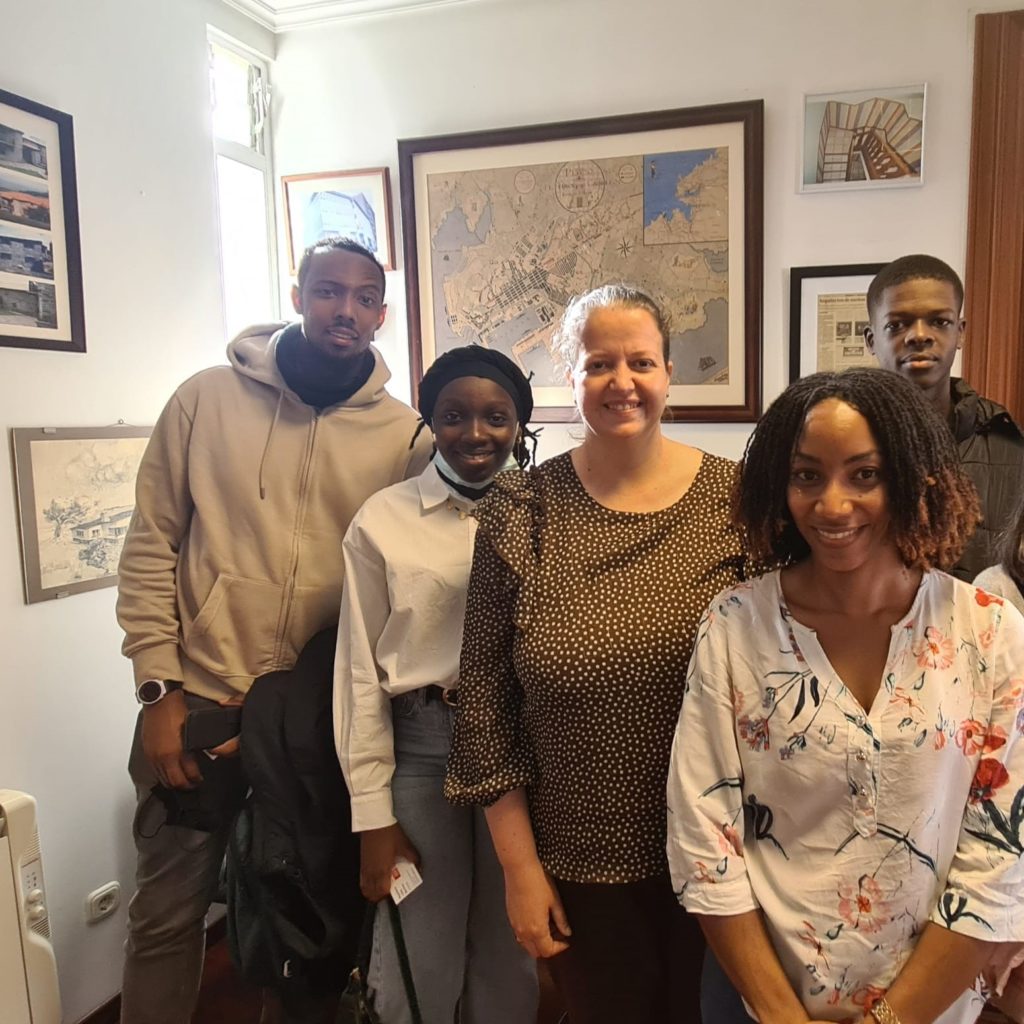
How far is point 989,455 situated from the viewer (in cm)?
150

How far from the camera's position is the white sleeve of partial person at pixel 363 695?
134cm

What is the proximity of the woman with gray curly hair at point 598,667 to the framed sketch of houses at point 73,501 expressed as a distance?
3.40ft

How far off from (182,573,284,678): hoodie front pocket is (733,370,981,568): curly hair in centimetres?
94

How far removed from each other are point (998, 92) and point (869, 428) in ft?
5.09

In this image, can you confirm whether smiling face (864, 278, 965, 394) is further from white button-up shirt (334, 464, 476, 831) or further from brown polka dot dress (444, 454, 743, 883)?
white button-up shirt (334, 464, 476, 831)

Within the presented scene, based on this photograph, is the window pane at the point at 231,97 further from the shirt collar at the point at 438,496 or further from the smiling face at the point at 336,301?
the shirt collar at the point at 438,496

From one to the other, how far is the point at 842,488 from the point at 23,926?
1645mm

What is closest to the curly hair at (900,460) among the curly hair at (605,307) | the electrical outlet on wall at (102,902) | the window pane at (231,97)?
the curly hair at (605,307)

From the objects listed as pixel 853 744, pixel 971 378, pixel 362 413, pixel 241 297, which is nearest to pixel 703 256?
pixel 971 378

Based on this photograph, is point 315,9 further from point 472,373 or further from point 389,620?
point 389,620

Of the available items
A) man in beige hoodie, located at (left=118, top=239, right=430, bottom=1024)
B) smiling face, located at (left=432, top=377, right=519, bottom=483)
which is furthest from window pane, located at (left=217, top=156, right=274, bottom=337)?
smiling face, located at (left=432, top=377, right=519, bottom=483)

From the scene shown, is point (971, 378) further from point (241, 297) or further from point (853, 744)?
point (241, 297)

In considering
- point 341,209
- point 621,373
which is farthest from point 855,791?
point 341,209

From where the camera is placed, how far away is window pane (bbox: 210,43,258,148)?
2.36m
